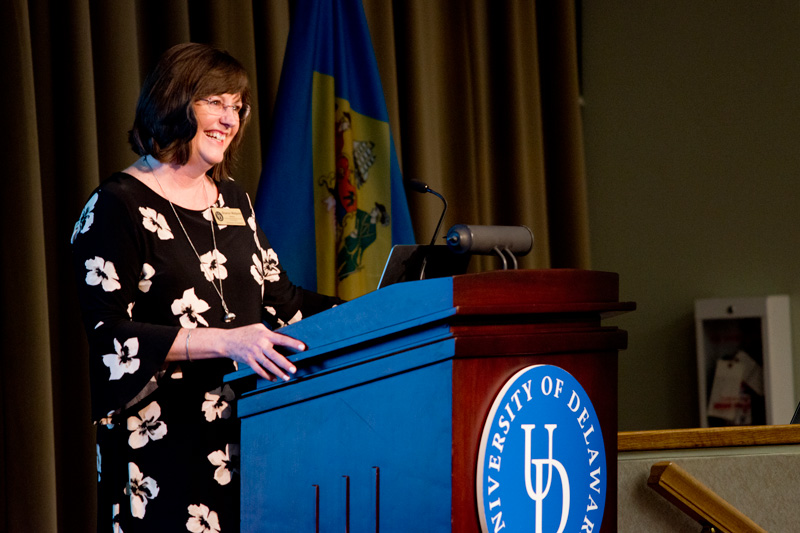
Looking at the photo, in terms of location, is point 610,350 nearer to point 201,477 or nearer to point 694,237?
point 201,477

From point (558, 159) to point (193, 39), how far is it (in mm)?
1879

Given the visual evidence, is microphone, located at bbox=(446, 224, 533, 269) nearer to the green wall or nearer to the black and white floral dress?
the black and white floral dress

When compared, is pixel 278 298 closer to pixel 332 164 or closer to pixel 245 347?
pixel 245 347

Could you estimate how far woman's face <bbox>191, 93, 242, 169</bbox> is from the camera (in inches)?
64.8

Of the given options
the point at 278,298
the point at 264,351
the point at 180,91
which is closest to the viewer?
the point at 264,351

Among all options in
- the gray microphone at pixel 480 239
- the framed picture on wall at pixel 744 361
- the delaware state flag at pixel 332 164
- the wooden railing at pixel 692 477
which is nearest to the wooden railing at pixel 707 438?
the wooden railing at pixel 692 477

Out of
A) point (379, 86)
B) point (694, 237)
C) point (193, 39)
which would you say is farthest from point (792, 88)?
point (193, 39)

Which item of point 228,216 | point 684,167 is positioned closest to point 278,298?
point 228,216

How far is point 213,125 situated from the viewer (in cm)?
166

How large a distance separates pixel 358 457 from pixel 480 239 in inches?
14.7

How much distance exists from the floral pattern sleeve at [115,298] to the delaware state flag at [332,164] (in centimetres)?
137

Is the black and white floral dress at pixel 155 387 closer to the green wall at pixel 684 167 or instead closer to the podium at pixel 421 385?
the podium at pixel 421 385

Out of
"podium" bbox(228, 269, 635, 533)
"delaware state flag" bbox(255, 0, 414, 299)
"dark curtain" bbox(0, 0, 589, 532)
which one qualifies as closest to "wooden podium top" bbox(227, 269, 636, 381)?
"podium" bbox(228, 269, 635, 533)

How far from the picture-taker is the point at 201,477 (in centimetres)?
153
